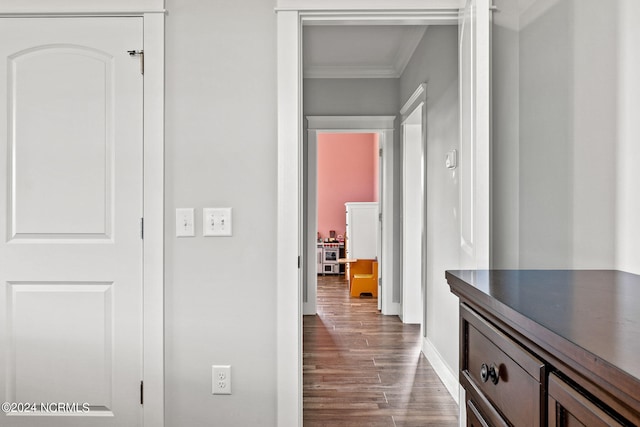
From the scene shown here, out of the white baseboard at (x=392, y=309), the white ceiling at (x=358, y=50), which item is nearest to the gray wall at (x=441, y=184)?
the white ceiling at (x=358, y=50)

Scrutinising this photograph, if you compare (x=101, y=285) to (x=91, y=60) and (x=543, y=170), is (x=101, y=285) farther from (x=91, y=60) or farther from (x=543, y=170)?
(x=543, y=170)

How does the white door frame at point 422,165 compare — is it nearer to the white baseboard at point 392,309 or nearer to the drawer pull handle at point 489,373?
the white baseboard at point 392,309

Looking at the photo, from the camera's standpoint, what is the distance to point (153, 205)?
6.45 feet

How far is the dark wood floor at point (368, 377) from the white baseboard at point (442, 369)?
35 millimetres

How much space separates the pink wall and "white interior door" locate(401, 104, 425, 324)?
3360 millimetres

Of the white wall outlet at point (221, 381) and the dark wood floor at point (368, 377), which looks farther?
the dark wood floor at point (368, 377)

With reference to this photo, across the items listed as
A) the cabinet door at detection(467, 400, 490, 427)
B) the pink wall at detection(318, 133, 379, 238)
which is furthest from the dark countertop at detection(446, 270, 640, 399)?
the pink wall at detection(318, 133, 379, 238)

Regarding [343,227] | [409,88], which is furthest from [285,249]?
[343,227]

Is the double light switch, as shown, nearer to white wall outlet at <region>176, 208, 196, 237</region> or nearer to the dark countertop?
white wall outlet at <region>176, 208, 196, 237</region>

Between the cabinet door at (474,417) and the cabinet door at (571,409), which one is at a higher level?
the cabinet door at (571,409)

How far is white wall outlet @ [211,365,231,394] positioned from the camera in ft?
6.50

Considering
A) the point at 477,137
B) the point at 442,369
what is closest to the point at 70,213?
the point at 477,137

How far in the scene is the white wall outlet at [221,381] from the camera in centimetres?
198

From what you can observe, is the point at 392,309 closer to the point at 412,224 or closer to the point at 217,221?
the point at 412,224
